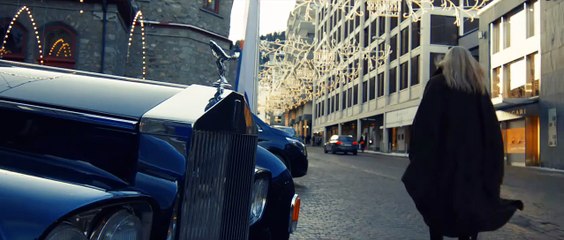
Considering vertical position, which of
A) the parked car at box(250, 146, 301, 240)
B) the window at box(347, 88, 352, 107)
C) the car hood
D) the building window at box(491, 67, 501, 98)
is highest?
the window at box(347, 88, 352, 107)

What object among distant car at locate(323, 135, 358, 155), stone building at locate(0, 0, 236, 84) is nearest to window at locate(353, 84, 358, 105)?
distant car at locate(323, 135, 358, 155)

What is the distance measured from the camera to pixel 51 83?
2.42 meters

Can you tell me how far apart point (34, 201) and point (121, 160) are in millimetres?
607

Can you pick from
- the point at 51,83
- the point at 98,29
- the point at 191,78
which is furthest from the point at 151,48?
the point at 51,83

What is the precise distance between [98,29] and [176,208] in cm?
1523

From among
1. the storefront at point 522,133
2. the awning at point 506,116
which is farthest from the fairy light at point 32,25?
the awning at point 506,116

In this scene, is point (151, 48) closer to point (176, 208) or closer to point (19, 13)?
point (19, 13)

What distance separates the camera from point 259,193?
2.99 metres

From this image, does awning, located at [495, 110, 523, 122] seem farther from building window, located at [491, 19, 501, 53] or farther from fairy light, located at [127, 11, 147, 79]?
fairy light, located at [127, 11, 147, 79]

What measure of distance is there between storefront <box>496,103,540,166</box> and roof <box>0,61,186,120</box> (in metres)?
22.1

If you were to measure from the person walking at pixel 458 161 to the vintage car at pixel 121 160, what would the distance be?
148 cm

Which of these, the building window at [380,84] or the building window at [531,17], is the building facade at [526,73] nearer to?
the building window at [531,17]

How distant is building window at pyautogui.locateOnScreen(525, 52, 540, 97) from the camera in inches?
869

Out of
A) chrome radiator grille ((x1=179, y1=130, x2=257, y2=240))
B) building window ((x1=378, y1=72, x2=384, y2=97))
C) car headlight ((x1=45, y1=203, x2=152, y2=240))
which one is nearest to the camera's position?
car headlight ((x1=45, y1=203, x2=152, y2=240))
